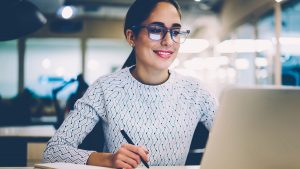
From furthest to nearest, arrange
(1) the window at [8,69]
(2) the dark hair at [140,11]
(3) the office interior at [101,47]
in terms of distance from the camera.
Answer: (1) the window at [8,69] < (3) the office interior at [101,47] < (2) the dark hair at [140,11]

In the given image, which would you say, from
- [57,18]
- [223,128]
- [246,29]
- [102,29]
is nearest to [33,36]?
[57,18]

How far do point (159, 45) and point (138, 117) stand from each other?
0.31 m

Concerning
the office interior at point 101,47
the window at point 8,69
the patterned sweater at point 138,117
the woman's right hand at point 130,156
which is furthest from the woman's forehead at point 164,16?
the window at point 8,69

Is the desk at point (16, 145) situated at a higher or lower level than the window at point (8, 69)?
A: lower

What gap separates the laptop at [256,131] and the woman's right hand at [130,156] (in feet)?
0.94

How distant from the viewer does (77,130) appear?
1763 millimetres

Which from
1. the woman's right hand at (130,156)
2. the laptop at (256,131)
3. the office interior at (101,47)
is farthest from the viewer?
the office interior at (101,47)

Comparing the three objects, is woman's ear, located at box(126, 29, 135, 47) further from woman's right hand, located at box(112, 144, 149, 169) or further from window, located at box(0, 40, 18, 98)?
window, located at box(0, 40, 18, 98)

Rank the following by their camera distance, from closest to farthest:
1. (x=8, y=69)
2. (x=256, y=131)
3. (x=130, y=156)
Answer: (x=256, y=131)
(x=130, y=156)
(x=8, y=69)

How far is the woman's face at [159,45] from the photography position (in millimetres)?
1846

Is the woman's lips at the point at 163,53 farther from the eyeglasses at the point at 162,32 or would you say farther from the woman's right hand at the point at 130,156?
the woman's right hand at the point at 130,156

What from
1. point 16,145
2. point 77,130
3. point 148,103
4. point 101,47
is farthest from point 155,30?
point 101,47

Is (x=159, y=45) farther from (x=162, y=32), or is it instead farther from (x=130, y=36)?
(x=130, y=36)

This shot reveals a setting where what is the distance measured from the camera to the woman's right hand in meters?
1.41
